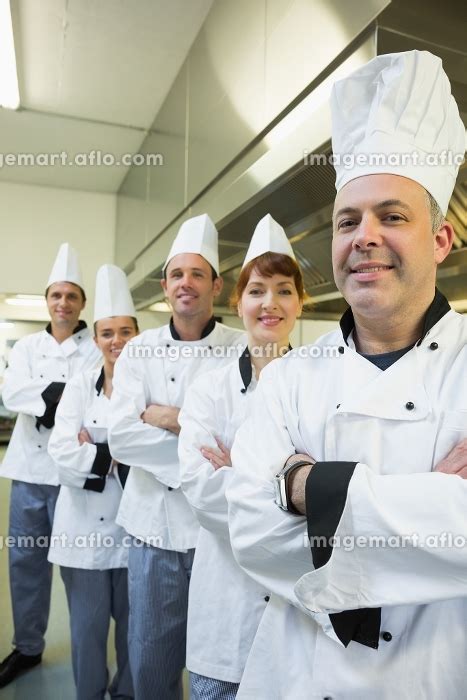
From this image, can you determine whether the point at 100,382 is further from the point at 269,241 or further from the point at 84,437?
the point at 269,241

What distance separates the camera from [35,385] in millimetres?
2359

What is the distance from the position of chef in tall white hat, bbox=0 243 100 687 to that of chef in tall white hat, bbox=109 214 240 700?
29.7 inches

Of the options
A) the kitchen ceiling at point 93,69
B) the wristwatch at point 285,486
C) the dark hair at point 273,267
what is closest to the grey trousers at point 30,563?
the dark hair at point 273,267

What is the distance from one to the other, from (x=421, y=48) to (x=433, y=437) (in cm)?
92

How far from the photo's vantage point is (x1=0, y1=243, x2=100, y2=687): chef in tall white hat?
7.19 ft

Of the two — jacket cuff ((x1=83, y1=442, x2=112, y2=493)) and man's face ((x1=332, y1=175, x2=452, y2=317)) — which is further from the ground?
man's face ((x1=332, y1=175, x2=452, y2=317))

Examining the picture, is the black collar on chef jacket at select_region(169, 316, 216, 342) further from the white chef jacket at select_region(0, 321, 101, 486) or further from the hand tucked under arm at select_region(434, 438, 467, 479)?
the hand tucked under arm at select_region(434, 438, 467, 479)

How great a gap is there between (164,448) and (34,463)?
994mm

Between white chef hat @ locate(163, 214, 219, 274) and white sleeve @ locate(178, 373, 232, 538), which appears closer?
white sleeve @ locate(178, 373, 232, 538)

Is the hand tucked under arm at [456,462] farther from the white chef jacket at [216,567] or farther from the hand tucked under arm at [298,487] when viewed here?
the white chef jacket at [216,567]

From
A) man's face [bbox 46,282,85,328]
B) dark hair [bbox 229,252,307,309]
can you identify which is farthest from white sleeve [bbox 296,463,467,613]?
man's face [bbox 46,282,85,328]

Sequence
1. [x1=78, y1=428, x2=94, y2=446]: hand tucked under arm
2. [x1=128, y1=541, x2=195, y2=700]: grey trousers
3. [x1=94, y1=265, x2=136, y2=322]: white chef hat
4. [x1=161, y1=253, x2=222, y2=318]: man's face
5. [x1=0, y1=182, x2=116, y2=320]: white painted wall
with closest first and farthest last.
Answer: [x1=128, y1=541, x2=195, y2=700]: grey trousers, [x1=161, y1=253, x2=222, y2=318]: man's face, [x1=78, y1=428, x2=94, y2=446]: hand tucked under arm, [x1=94, y1=265, x2=136, y2=322]: white chef hat, [x1=0, y1=182, x2=116, y2=320]: white painted wall

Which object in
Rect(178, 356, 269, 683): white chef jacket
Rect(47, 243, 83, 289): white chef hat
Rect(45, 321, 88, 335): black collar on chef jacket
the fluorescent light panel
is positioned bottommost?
Rect(178, 356, 269, 683): white chef jacket

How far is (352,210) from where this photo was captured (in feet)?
2.82
